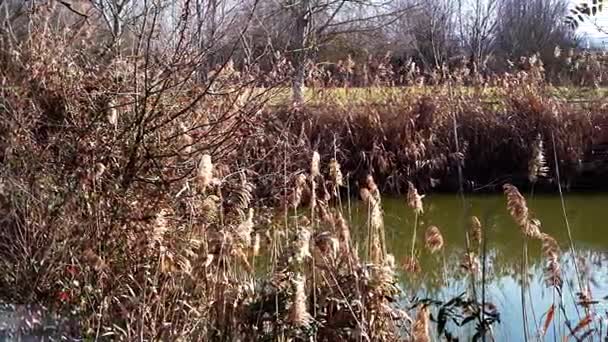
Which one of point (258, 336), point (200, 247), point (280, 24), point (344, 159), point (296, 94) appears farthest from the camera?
point (280, 24)

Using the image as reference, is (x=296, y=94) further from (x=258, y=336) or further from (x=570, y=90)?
(x=258, y=336)

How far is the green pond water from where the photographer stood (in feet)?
15.5

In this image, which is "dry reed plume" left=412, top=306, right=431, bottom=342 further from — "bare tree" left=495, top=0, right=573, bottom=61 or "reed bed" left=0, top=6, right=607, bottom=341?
"bare tree" left=495, top=0, right=573, bottom=61

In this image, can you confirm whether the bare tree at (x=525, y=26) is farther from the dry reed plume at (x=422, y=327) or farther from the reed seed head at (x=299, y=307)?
the reed seed head at (x=299, y=307)

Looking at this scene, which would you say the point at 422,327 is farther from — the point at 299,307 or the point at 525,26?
the point at 525,26

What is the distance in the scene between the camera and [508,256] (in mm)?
7547

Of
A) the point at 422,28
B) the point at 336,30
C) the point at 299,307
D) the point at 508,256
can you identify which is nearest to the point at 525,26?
the point at 422,28

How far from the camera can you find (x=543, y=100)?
10914 mm

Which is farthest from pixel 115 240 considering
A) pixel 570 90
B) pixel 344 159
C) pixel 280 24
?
pixel 280 24

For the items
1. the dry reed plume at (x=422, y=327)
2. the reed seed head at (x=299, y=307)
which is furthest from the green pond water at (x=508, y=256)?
the reed seed head at (x=299, y=307)

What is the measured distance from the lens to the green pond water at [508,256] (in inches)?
185

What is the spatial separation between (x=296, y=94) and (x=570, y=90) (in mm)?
4511

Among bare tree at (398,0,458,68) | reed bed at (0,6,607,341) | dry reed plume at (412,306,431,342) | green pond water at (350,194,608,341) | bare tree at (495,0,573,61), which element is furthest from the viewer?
bare tree at (495,0,573,61)

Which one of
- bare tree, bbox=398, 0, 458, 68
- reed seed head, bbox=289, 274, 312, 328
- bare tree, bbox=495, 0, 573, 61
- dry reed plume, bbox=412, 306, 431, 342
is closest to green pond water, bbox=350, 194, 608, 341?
dry reed plume, bbox=412, 306, 431, 342
